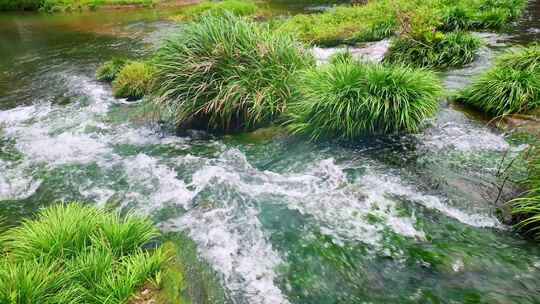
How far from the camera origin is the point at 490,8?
15.8 m

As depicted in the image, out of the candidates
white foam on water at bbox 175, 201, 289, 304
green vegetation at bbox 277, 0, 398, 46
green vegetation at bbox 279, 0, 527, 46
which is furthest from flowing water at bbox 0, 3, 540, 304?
green vegetation at bbox 277, 0, 398, 46

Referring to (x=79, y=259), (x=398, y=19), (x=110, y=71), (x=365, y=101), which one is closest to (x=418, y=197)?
(x=365, y=101)

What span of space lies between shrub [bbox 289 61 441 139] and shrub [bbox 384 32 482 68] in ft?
12.2

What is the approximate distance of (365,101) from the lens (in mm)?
7320

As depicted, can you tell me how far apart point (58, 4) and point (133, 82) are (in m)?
34.4

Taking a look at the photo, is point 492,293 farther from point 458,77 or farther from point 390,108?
point 458,77

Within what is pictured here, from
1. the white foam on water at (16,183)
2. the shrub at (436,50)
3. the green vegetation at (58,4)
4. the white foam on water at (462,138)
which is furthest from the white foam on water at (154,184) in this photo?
the green vegetation at (58,4)

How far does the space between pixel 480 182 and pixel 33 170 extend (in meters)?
8.36

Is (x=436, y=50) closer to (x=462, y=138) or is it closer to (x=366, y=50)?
(x=366, y=50)

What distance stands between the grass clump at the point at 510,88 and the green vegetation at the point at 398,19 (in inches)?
148

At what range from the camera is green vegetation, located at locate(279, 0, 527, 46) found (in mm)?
14570

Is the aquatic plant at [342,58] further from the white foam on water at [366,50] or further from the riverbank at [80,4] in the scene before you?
the riverbank at [80,4]

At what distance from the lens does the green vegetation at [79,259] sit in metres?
3.97

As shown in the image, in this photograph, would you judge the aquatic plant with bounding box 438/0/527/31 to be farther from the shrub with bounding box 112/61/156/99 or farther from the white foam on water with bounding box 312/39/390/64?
the shrub with bounding box 112/61/156/99
